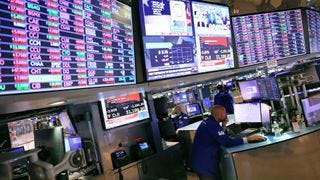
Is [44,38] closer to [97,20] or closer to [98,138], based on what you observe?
[97,20]

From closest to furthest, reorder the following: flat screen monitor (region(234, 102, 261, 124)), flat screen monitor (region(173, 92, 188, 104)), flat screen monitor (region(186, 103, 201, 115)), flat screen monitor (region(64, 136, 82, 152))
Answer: flat screen monitor (region(64, 136, 82, 152)) → flat screen monitor (region(234, 102, 261, 124)) → flat screen monitor (region(186, 103, 201, 115)) → flat screen monitor (region(173, 92, 188, 104))

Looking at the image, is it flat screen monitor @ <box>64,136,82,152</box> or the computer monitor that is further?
the computer monitor

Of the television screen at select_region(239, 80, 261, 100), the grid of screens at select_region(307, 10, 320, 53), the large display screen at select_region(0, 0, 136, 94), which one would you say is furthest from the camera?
the grid of screens at select_region(307, 10, 320, 53)

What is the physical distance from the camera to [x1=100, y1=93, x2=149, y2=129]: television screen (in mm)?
3918

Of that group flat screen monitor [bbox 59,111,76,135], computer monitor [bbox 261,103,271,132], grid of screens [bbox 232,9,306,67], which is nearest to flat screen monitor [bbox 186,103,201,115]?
grid of screens [bbox 232,9,306,67]

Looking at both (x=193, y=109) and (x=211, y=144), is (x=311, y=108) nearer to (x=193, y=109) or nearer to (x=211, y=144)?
(x=211, y=144)

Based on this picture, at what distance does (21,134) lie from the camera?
218 inches

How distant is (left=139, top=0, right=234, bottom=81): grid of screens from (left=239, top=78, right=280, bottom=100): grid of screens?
2.03 ft

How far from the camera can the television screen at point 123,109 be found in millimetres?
3918

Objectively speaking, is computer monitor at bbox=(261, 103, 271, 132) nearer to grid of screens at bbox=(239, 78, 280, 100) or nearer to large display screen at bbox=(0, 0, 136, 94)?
grid of screens at bbox=(239, 78, 280, 100)

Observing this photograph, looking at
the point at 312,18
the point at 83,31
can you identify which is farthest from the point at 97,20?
the point at 312,18

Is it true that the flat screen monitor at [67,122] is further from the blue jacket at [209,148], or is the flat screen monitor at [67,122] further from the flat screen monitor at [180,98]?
the flat screen monitor at [180,98]

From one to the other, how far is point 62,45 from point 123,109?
7.47 ft

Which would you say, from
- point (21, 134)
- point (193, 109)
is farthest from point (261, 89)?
point (193, 109)
